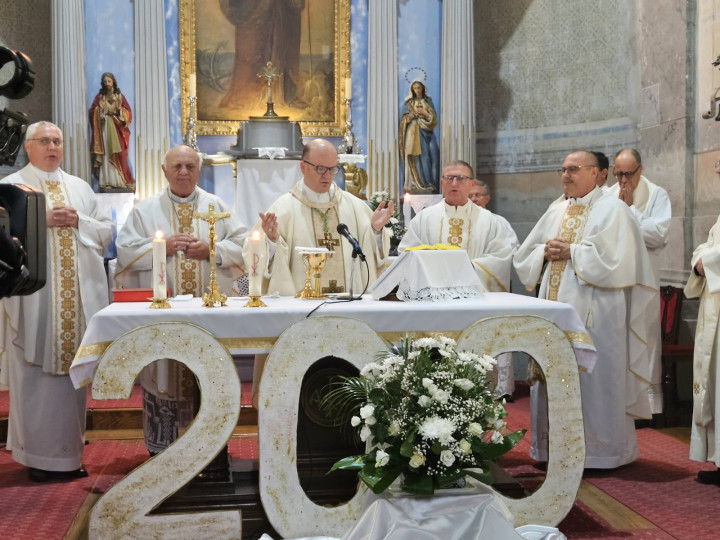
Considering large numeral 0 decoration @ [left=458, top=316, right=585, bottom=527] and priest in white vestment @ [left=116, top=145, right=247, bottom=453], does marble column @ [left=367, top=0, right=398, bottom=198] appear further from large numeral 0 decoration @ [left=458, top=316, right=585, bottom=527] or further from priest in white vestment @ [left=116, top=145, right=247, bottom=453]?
large numeral 0 decoration @ [left=458, top=316, right=585, bottom=527]

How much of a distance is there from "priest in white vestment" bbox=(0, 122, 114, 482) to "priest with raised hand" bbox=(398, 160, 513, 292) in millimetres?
2086

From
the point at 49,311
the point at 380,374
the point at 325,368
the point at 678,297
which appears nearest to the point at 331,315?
the point at 325,368

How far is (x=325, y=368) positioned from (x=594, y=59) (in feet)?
22.0

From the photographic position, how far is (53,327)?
216 inches

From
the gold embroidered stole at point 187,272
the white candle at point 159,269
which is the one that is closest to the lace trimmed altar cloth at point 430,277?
the white candle at point 159,269

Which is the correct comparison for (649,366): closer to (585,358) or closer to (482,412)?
(585,358)

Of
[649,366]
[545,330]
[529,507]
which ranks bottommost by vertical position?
[529,507]

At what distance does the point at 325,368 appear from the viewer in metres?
4.57

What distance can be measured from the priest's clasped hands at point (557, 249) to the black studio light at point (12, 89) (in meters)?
3.92

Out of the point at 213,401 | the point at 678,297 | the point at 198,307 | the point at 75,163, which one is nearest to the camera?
the point at 213,401

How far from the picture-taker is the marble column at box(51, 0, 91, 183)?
388 inches

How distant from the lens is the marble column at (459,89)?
10.4 m

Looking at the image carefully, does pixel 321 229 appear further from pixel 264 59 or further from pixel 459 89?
pixel 264 59

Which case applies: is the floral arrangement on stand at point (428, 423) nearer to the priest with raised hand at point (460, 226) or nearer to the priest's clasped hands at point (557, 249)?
the priest's clasped hands at point (557, 249)
